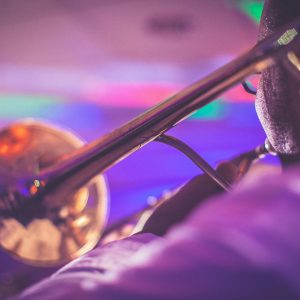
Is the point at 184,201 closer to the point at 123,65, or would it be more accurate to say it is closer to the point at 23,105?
the point at 123,65

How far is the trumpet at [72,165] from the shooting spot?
541 millimetres

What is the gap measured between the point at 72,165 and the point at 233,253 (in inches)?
20.0

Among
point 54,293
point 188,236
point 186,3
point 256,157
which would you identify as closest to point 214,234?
point 188,236

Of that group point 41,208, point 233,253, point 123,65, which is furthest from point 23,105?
point 233,253

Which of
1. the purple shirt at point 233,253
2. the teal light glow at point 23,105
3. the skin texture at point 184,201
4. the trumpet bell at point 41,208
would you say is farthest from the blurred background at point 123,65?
the purple shirt at point 233,253

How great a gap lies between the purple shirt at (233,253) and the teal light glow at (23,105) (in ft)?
15.8

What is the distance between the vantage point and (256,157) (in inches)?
34.7

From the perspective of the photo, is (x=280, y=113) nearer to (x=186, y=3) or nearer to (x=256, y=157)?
(x=256, y=157)

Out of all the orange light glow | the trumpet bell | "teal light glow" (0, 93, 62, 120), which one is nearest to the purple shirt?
the trumpet bell

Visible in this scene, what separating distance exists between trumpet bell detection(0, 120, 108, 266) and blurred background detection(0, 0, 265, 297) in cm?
151

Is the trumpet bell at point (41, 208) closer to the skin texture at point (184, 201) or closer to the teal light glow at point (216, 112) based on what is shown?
the skin texture at point (184, 201)

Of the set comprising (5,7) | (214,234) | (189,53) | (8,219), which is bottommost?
(8,219)

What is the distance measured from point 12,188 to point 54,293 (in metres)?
0.65

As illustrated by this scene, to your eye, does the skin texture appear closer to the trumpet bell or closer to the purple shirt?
the trumpet bell
